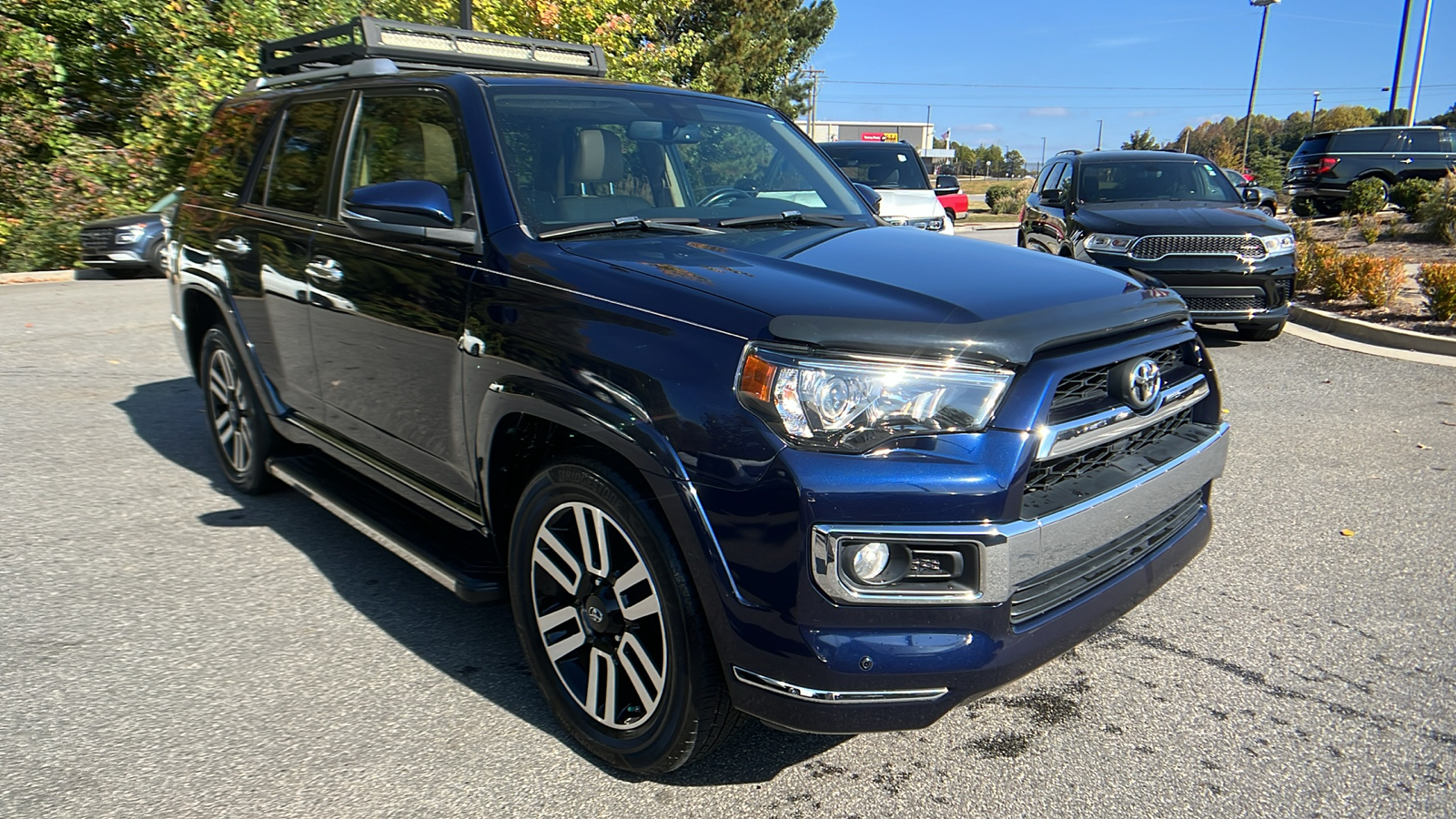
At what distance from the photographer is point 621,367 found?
2.50m

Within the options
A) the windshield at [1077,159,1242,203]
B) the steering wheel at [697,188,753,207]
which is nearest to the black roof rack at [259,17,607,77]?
the steering wheel at [697,188,753,207]

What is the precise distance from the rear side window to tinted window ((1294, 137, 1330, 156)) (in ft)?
82.4

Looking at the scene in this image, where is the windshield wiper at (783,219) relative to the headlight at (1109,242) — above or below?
above

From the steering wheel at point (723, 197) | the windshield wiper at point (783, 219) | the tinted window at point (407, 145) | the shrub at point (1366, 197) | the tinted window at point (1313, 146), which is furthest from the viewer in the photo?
the tinted window at point (1313, 146)

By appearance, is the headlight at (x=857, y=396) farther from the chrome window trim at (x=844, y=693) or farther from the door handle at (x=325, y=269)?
the door handle at (x=325, y=269)

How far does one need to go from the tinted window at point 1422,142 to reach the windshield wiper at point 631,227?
26270mm

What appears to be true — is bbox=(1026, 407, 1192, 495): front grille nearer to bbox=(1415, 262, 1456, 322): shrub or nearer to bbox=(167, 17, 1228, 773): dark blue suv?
bbox=(167, 17, 1228, 773): dark blue suv

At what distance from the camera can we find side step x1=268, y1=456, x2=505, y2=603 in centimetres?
302

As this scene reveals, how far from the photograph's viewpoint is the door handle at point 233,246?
4460mm

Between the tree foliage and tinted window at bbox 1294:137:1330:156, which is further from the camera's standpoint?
tinted window at bbox 1294:137:1330:156

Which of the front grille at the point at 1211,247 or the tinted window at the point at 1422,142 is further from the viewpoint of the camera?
the tinted window at the point at 1422,142

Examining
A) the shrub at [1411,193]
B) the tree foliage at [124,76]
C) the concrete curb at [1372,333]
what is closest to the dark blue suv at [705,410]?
the concrete curb at [1372,333]

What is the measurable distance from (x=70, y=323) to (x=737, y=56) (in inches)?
1008

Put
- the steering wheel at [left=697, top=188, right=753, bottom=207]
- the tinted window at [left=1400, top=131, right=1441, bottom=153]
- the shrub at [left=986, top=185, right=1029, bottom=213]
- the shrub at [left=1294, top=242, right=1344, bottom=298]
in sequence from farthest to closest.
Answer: the shrub at [left=986, top=185, right=1029, bottom=213] < the tinted window at [left=1400, top=131, right=1441, bottom=153] < the shrub at [left=1294, top=242, right=1344, bottom=298] < the steering wheel at [left=697, top=188, right=753, bottom=207]
